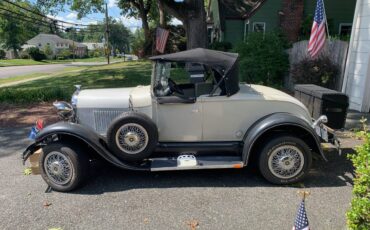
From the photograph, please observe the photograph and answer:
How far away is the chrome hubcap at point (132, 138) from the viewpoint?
165 inches

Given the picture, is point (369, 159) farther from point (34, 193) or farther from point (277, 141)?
point (34, 193)

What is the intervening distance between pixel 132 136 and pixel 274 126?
187 cm

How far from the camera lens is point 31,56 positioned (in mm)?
61344

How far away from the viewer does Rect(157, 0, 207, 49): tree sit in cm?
1176

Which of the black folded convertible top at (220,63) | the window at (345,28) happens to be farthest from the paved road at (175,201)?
the window at (345,28)

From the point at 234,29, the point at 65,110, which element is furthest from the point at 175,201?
the point at 234,29

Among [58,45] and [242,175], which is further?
[58,45]

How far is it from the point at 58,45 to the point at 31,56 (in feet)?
139

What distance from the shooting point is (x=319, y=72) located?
9.23m

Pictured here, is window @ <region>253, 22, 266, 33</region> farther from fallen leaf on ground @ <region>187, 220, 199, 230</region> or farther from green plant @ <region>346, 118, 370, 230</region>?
green plant @ <region>346, 118, 370, 230</region>

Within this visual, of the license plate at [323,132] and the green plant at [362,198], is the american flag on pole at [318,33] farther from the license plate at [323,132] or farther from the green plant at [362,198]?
the green plant at [362,198]

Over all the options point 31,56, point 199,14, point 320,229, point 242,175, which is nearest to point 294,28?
point 199,14

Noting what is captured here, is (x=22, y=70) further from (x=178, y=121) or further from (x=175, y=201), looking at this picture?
(x=175, y=201)

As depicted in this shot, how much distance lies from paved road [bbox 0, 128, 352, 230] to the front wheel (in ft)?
0.52
